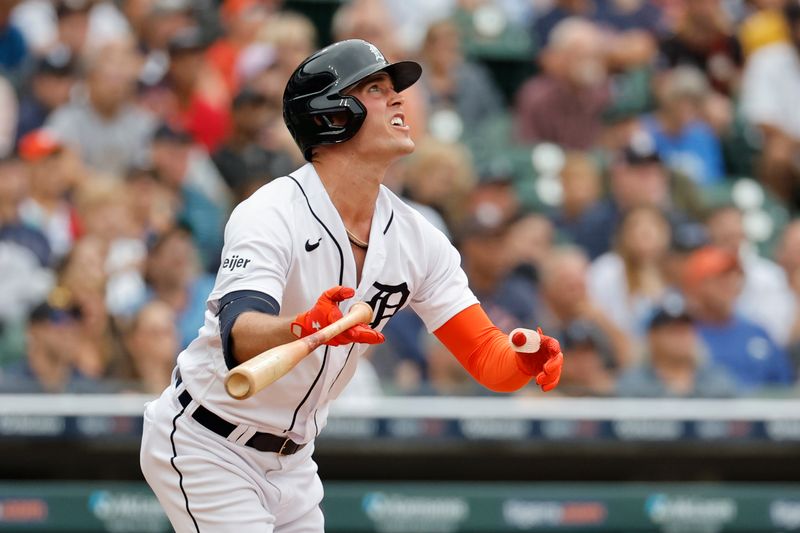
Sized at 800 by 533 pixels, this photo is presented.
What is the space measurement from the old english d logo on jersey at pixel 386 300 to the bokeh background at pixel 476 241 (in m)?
2.33

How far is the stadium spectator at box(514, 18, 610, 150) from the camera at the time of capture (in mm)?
8664

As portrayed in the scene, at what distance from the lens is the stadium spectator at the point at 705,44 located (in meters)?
9.50

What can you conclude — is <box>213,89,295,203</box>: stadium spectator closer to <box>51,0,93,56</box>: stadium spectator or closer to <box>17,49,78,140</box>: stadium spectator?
<box>17,49,78,140</box>: stadium spectator

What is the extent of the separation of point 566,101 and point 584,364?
283cm

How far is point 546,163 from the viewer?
8.32 meters

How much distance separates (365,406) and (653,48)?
4492mm

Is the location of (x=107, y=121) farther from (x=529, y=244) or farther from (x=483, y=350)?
(x=483, y=350)

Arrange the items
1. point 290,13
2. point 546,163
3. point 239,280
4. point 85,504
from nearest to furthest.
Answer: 1. point 239,280
2. point 85,504
3. point 546,163
4. point 290,13

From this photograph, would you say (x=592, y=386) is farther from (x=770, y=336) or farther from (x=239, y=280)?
(x=239, y=280)

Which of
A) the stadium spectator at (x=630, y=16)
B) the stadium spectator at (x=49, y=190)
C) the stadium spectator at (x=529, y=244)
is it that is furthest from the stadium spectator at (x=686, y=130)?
the stadium spectator at (x=49, y=190)

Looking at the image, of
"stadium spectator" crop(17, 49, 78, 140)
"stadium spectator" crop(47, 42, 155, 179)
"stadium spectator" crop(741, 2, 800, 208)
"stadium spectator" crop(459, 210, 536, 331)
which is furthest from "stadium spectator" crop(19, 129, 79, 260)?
"stadium spectator" crop(741, 2, 800, 208)

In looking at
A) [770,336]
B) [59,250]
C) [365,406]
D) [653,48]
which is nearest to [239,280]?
[365,406]

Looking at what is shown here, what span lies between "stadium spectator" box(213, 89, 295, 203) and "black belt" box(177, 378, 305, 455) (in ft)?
11.1

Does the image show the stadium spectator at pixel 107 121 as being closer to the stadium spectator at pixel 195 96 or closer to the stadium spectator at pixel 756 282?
the stadium spectator at pixel 195 96
